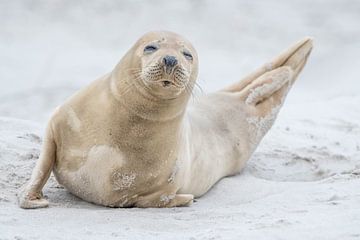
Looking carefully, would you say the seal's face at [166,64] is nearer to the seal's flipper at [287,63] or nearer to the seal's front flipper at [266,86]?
the seal's front flipper at [266,86]

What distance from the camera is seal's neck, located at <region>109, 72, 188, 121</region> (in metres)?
3.35

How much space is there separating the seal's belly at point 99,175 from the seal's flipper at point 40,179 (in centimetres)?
6

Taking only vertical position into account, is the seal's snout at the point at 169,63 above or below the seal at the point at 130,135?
above

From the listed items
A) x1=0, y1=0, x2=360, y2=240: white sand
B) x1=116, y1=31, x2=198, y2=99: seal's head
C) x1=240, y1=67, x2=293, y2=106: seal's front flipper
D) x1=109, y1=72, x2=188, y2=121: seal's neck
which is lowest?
x1=0, y1=0, x2=360, y2=240: white sand

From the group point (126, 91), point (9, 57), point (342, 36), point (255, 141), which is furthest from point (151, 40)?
point (342, 36)

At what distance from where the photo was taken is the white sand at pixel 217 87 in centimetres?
295

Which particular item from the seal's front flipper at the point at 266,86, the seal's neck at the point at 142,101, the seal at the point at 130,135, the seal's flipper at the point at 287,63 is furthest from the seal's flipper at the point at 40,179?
the seal's flipper at the point at 287,63

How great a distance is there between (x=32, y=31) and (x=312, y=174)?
4753 millimetres

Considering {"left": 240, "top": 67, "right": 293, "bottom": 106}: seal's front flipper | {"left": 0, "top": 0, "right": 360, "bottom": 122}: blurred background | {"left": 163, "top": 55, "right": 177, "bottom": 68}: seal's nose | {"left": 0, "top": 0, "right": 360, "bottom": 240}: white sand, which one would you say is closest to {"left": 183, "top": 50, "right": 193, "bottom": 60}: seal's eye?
{"left": 163, "top": 55, "right": 177, "bottom": 68}: seal's nose

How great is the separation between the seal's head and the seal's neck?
0.08 ft

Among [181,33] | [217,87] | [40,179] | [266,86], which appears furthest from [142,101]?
[181,33]

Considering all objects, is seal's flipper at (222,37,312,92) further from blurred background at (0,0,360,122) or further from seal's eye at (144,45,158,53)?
blurred background at (0,0,360,122)

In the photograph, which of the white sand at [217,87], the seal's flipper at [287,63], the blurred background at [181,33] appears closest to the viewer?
the white sand at [217,87]

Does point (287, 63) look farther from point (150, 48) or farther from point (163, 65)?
point (163, 65)
